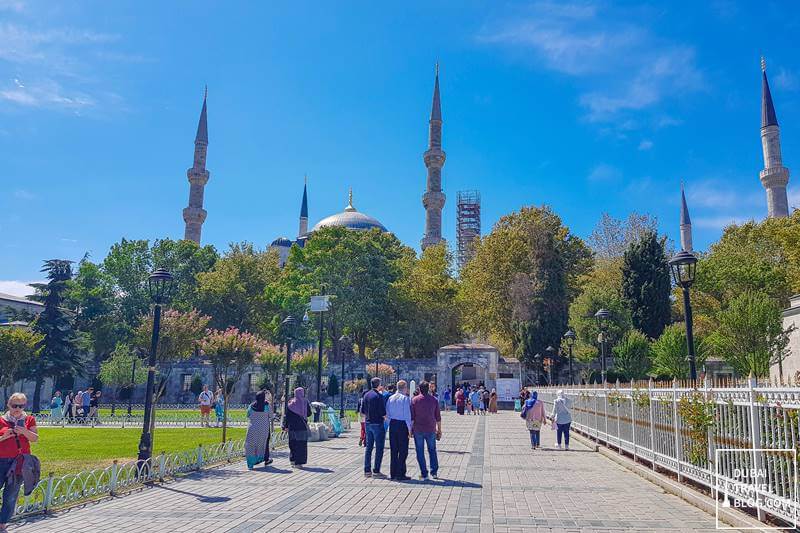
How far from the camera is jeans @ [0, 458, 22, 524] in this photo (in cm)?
616

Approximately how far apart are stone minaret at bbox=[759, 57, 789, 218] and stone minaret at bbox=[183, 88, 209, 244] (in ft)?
185

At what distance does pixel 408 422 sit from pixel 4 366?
82.4 ft

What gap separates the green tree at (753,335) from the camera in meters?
28.5

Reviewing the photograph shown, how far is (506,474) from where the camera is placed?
10195mm

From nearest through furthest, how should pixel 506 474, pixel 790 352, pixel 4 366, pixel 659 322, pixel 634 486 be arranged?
pixel 634 486, pixel 506 474, pixel 4 366, pixel 790 352, pixel 659 322

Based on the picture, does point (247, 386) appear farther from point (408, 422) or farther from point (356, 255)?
point (408, 422)

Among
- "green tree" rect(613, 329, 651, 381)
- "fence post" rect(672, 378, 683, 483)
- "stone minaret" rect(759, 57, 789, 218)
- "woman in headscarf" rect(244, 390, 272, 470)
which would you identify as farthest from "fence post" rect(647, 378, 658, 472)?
"stone minaret" rect(759, 57, 789, 218)

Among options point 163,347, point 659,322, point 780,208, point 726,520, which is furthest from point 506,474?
point 780,208

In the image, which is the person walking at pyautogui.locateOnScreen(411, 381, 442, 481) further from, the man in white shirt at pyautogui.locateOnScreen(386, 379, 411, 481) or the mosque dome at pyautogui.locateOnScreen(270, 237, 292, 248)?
the mosque dome at pyautogui.locateOnScreen(270, 237, 292, 248)

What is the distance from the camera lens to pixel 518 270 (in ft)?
143

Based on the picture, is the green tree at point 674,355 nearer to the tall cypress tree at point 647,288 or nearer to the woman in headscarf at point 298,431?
the tall cypress tree at point 647,288

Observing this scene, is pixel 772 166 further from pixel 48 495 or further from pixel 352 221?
pixel 48 495

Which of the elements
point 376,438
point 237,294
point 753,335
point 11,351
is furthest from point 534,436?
point 237,294

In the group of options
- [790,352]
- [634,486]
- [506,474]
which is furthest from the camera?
[790,352]
